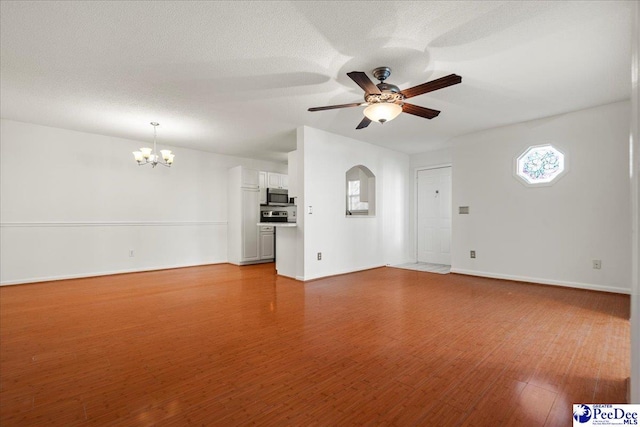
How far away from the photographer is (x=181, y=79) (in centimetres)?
318

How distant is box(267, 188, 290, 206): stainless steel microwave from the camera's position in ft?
23.4

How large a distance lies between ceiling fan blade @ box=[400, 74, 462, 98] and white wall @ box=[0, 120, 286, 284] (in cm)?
531

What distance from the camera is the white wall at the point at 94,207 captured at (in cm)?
461

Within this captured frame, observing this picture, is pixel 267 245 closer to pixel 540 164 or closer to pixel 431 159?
pixel 431 159

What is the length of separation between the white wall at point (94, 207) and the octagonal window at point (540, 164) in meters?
6.25

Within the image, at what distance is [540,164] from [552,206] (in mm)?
700

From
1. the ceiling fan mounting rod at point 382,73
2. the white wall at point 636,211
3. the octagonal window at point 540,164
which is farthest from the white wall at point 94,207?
the white wall at point 636,211

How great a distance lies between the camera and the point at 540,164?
4.59m

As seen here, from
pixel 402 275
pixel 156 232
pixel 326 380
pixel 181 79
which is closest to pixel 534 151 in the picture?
pixel 402 275

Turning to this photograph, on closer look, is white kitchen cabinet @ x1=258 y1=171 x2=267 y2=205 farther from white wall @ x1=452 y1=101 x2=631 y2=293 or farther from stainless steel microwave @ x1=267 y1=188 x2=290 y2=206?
white wall @ x1=452 y1=101 x2=631 y2=293

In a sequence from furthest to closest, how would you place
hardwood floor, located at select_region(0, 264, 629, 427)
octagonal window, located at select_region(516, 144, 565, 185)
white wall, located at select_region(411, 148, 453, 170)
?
white wall, located at select_region(411, 148, 453, 170)
octagonal window, located at select_region(516, 144, 565, 185)
hardwood floor, located at select_region(0, 264, 629, 427)

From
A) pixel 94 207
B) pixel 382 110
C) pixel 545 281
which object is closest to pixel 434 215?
pixel 545 281

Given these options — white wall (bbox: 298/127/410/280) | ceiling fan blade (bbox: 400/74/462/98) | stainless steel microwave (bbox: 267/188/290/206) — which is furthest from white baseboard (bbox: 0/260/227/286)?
ceiling fan blade (bbox: 400/74/462/98)

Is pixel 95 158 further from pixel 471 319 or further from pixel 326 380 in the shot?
pixel 471 319
